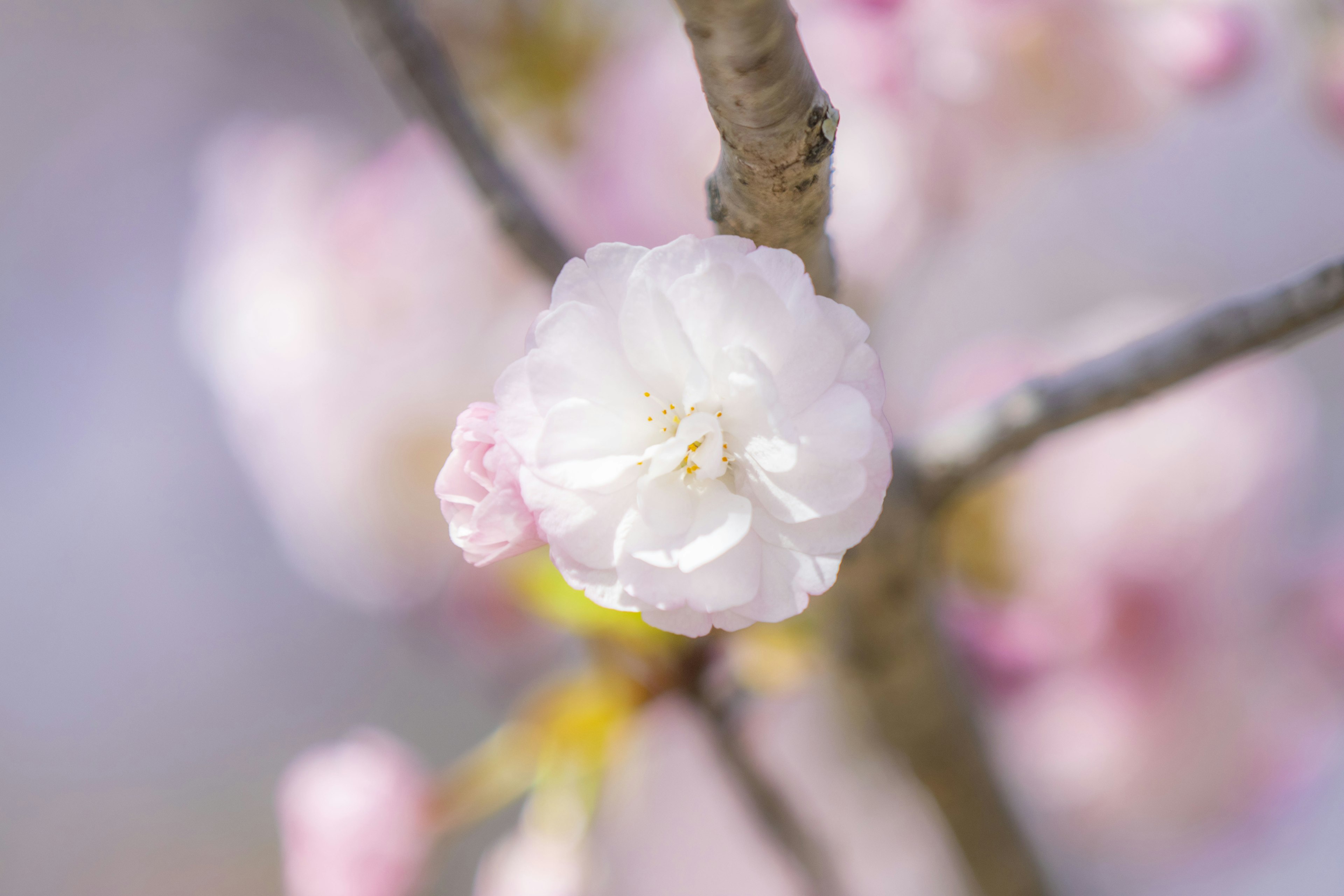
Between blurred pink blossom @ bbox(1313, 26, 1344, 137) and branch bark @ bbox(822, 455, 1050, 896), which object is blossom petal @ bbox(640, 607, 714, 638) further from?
blurred pink blossom @ bbox(1313, 26, 1344, 137)

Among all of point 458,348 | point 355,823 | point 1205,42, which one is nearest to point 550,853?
point 355,823

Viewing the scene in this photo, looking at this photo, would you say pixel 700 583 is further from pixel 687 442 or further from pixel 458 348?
pixel 458 348

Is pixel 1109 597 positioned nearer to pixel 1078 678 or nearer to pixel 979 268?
pixel 1078 678

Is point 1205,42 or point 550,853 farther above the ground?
point 1205,42

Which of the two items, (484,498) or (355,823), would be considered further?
(355,823)

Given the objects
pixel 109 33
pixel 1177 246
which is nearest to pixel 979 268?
pixel 1177 246

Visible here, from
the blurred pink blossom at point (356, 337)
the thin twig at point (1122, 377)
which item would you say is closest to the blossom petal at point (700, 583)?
the thin twig at point (1122, 377)

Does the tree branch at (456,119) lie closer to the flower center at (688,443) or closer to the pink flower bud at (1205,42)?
the flower center at (688,443)
